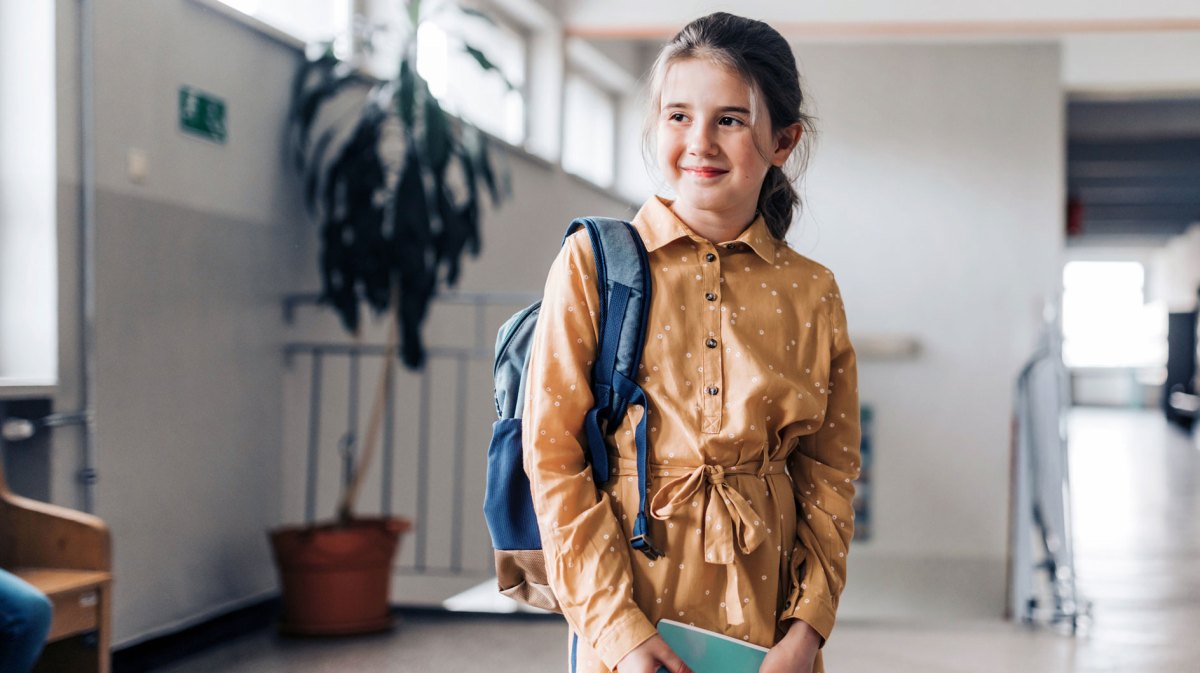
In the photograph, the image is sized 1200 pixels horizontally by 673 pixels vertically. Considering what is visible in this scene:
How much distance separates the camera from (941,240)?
6676 mm

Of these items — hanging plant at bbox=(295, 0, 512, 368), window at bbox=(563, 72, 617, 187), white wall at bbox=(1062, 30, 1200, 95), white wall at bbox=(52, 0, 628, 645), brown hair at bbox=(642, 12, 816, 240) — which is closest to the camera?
brown hair at bbox=(642, 12, 816, 240)

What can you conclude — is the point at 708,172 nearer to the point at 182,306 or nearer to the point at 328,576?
the point at 182,306

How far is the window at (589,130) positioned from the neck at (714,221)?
5272 mm

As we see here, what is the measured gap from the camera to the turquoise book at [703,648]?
1091 mm

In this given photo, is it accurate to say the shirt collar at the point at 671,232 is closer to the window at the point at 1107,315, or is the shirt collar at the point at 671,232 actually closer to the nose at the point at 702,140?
the nose at the point at 702,140

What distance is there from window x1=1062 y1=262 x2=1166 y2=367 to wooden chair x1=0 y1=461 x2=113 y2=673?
19.0 meters

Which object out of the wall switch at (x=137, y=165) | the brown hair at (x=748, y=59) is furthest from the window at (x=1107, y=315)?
the brown hair at (x=748, y=59)

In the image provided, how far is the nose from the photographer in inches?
44.9

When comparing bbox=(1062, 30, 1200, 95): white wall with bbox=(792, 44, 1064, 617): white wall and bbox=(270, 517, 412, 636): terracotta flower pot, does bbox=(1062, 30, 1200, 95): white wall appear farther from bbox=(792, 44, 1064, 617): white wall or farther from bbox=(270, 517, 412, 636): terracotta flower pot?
bbox=(270, 517, 412, 636): terracotta flower pot

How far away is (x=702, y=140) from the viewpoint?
1.14 m

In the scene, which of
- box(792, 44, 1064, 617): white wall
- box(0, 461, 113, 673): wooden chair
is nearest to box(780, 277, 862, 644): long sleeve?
box(0, 461, 113, 673): wooden chair

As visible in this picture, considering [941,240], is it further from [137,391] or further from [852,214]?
[137,391]

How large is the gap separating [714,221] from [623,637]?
1.42 feet

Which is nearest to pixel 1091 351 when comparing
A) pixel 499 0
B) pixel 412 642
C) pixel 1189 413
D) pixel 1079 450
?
pixel 1189 413
